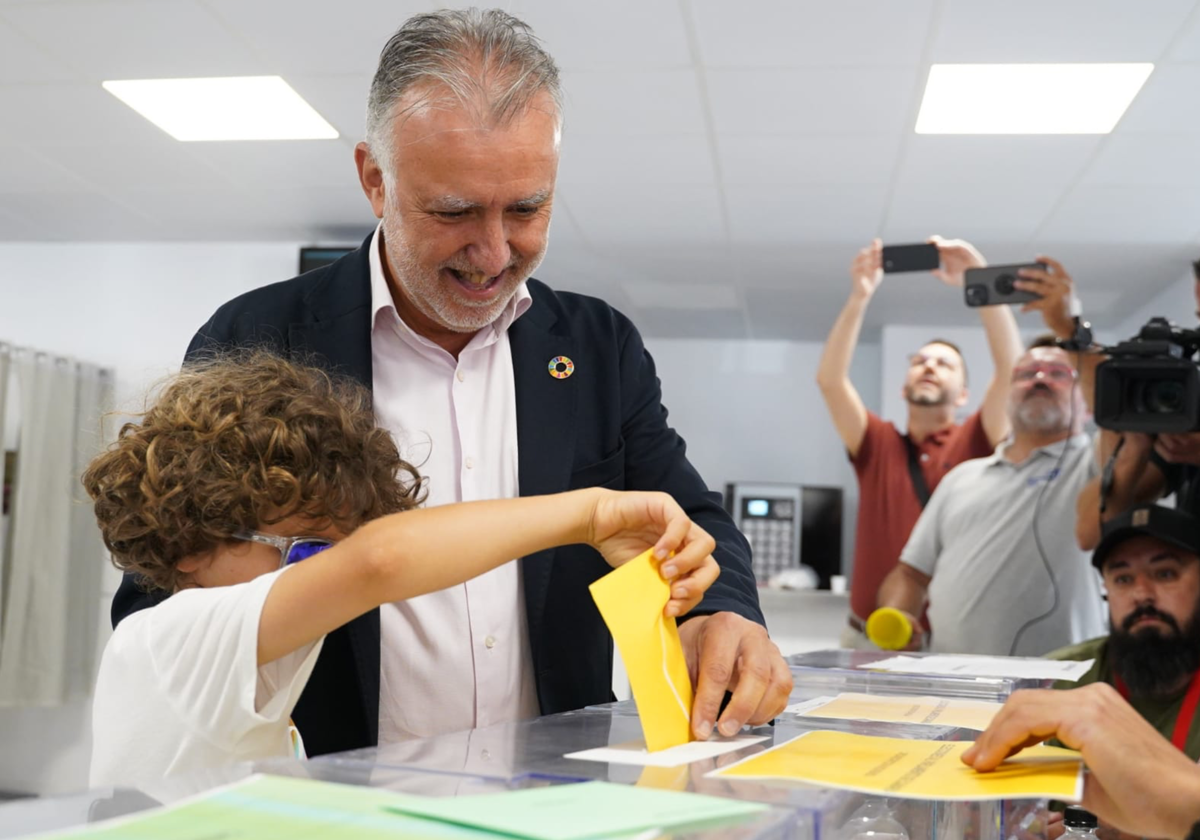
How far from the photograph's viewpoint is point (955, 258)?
14.1 feet

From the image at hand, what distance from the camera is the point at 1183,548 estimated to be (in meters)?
2.61

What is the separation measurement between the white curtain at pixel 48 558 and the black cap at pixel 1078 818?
4.77m

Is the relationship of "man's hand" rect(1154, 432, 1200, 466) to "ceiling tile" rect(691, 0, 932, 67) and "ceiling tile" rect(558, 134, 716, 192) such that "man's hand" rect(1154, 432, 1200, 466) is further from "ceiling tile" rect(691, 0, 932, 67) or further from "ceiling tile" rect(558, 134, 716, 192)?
"ceiling tile" rect(558, 134, 716, 192)

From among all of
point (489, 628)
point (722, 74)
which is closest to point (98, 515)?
point (489, 628)

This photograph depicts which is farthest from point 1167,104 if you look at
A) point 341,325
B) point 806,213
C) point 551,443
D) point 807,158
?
point 341,325

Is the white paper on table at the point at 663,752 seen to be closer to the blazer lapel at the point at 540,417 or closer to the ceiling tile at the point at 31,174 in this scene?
the blazer lapel at the point at 540,417

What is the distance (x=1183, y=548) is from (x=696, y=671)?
2036 millimetres

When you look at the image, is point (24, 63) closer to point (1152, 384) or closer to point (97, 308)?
point (97, 308)

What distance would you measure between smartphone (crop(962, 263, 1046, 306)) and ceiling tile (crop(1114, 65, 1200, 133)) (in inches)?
23.7

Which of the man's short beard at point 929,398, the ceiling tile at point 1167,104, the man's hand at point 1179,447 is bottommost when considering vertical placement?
the man's hand at point 1179,447

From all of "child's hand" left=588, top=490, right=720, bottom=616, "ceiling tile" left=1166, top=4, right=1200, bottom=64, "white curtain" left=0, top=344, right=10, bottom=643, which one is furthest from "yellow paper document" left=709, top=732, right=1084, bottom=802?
"white curtain" left=0, top=344, right=10, bottom=643

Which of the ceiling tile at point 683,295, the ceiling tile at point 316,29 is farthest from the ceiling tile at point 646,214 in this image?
the ceiling tile at point 316,29

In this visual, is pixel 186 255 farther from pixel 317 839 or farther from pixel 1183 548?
pixel 317 839

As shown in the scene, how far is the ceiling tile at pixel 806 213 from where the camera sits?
464 cm
